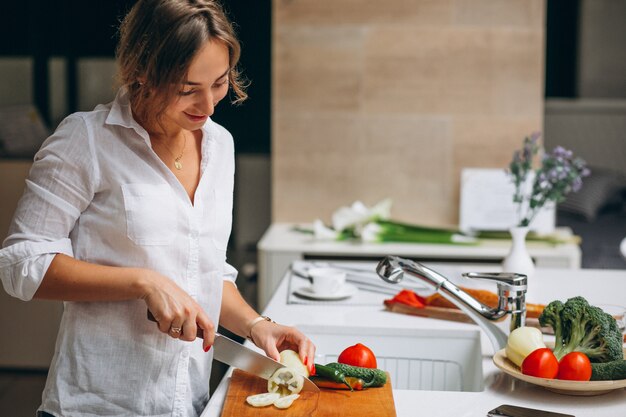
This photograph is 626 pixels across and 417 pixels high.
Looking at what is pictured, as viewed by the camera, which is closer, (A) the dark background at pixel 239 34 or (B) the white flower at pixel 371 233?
(B) the white flower at pixel 371 233

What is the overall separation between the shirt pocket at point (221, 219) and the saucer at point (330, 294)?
Answer: 0.62m

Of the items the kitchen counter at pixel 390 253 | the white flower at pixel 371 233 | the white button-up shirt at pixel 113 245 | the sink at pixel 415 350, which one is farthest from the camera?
the white flower at pixel 371 233

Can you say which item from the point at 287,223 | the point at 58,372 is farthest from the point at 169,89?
the point at 287,223

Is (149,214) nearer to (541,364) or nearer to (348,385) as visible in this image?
(348,385)

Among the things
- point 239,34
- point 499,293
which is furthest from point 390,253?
point 239,34

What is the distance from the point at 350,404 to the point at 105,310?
472mm

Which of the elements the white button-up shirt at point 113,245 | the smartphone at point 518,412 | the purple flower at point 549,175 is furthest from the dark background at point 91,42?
the smartphone at point 518,412

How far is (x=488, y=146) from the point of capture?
340 centimetres

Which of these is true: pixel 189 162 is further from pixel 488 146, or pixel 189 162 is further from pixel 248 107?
pixel 248 107

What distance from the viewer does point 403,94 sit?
3398mm

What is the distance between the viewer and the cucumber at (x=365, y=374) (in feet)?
4.65

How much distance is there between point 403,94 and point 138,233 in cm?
212

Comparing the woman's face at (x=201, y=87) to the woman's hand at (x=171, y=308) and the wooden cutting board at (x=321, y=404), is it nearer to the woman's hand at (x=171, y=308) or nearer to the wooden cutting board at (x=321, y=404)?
the woman's hand at (x=171, y=308)

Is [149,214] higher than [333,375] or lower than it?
higher
